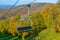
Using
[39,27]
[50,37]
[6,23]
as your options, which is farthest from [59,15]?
[50,37]

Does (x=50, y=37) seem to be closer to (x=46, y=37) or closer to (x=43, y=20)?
(x=46, y=37)

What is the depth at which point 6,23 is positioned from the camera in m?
33.5

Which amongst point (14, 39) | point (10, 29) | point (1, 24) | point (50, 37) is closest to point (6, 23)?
point (1, 24)

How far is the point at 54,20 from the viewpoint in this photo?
30109 mm

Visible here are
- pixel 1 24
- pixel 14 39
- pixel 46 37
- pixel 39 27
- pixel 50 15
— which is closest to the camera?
pixel 46 37

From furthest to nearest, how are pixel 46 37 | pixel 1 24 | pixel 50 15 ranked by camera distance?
pixel 1 24
pixel 50 15
pixel 46 37

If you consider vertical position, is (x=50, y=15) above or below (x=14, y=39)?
above

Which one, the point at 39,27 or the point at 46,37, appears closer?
the point at 46,37

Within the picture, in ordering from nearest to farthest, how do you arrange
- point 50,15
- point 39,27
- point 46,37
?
point 46,37
point 39,27
point 50,15

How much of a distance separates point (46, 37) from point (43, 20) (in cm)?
1407

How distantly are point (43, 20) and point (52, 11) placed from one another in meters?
3.38

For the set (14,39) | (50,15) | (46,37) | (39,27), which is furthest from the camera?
(50,15)

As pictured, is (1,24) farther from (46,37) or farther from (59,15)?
(46,37)

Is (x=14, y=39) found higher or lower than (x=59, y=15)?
lower
